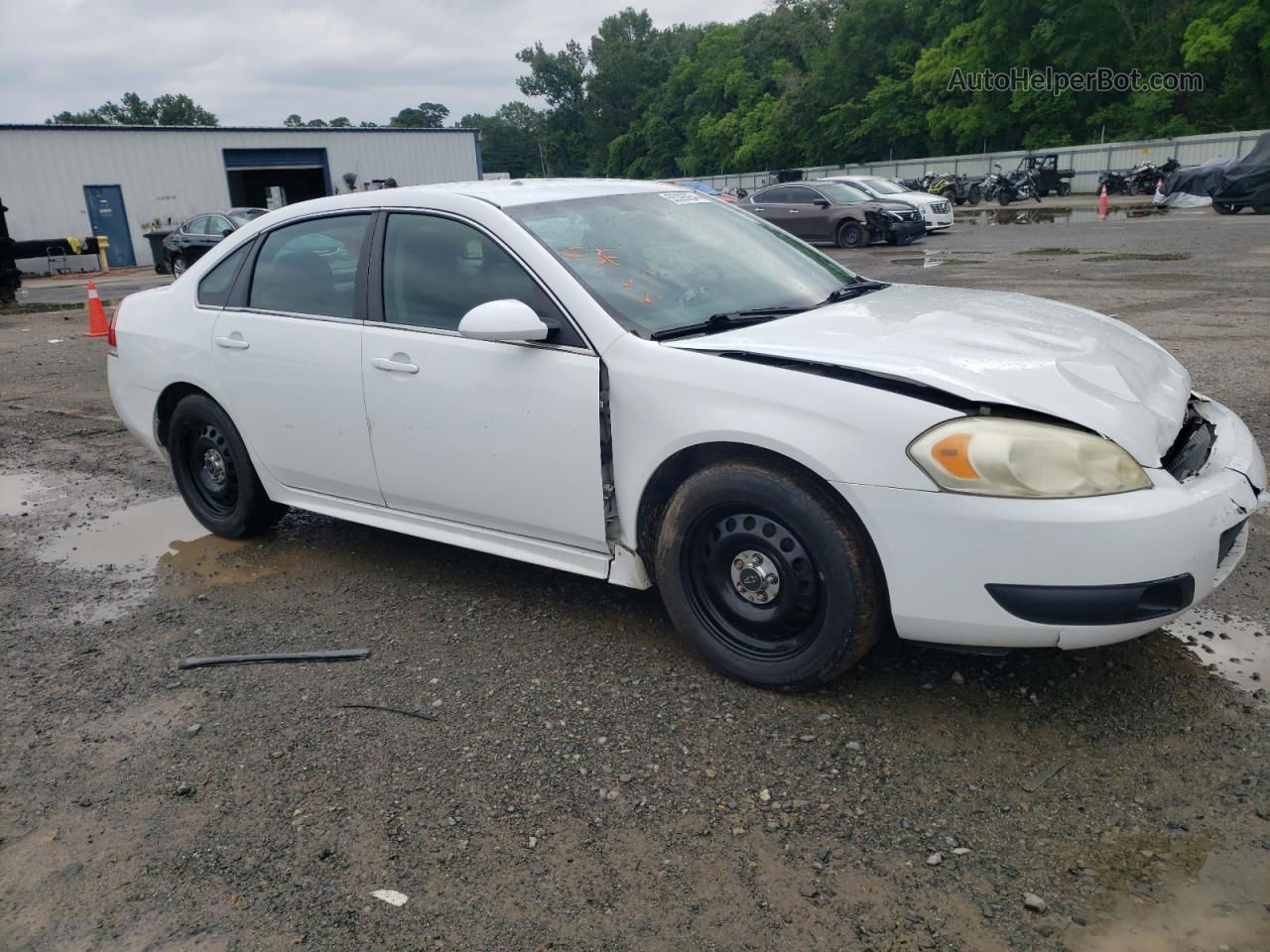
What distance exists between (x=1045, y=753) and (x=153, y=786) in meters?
2.59

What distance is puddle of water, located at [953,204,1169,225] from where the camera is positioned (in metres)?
26.6

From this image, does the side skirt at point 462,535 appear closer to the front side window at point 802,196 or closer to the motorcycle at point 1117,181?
the front side window at point 802,196

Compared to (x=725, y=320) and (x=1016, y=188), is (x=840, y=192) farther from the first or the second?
(x=725, y=320)

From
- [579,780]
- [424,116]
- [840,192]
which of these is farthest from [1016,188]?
[424,116]

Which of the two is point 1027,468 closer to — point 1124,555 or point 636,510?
point 1124,555

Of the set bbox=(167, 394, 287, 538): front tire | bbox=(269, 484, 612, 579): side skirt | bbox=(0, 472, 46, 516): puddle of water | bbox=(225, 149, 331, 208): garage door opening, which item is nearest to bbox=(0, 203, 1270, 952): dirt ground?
bbox=(269, 484, 612, 579): side skirt

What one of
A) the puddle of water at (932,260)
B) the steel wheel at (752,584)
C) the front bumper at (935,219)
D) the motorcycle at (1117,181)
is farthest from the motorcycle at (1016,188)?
the steel wheel at (752,584)

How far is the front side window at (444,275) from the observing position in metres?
3.79

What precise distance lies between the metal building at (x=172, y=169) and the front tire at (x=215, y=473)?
24.2 metres

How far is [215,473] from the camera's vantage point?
5.08 meters

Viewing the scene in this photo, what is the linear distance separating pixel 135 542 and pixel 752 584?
3596mm

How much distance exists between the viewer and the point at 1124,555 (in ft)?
9.01

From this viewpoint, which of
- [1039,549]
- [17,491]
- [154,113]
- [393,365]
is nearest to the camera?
[1039,549]

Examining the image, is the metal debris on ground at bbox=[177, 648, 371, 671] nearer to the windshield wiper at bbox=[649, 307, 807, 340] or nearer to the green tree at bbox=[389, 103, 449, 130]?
the windshield wiper at bbox=[649, 307, 807, 340]
